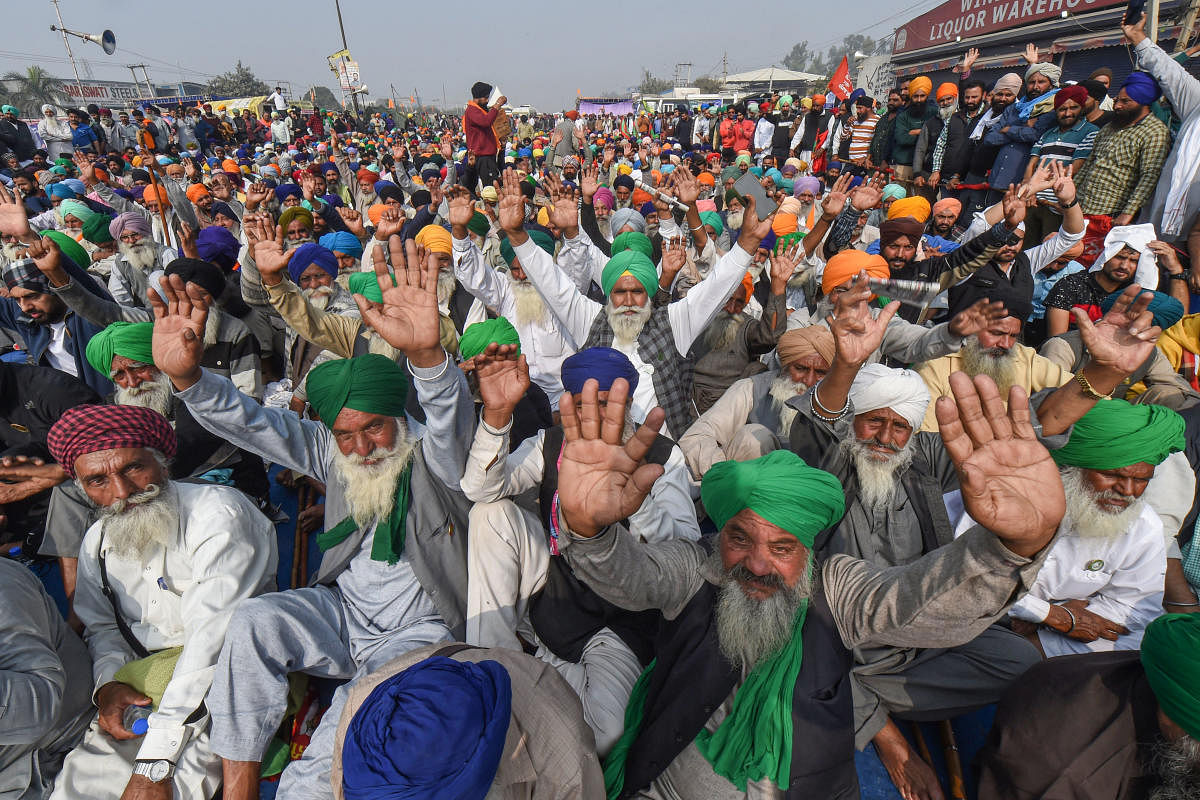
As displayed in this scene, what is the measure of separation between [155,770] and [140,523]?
0.91 meters

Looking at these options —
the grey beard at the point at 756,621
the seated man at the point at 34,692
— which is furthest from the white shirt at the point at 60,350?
the grey beard at the point at 756,621

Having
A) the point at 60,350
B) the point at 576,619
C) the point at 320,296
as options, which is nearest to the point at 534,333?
the point at 320,296

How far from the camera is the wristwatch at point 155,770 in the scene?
199 centimetres

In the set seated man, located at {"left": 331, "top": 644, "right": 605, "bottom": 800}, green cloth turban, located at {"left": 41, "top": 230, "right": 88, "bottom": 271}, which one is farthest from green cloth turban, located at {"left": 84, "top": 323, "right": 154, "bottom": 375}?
seated man, located at {"left": 331, "top": 644, "right": 605, "bottom": 800}

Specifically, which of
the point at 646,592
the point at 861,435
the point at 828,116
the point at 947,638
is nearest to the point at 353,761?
the point at 646,592

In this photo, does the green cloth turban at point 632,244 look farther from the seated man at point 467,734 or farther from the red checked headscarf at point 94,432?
the seated man at point 467,734

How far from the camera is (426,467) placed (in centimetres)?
252

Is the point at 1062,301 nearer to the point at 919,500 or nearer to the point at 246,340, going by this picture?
the point at 919,500

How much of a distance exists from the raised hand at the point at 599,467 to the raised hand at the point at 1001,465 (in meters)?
0.76

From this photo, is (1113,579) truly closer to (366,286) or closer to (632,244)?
(632,244)

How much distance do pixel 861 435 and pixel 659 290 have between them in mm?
2226

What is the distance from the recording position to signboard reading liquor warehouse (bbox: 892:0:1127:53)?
13367 millimetres

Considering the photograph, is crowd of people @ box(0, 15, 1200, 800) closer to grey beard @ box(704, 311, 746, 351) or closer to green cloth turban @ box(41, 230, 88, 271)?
grey beard @ box(704, 311, 746, 351)

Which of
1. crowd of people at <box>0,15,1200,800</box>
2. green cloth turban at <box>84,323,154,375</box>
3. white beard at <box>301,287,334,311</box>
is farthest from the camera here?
white beard at <box>301,287,334,311</box>
